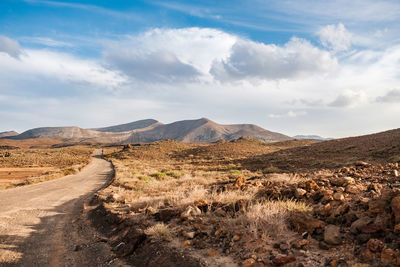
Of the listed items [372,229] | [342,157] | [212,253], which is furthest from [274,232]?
[342,157]

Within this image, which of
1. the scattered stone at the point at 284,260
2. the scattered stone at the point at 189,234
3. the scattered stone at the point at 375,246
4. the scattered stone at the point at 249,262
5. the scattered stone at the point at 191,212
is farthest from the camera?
the scattered stone at the point at 191,212

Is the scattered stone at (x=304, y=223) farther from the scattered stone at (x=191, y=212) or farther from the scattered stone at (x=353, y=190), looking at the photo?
the scattered stone at (x=191, y=212)

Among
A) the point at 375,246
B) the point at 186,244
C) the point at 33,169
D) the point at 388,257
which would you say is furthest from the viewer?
the point at 33,169

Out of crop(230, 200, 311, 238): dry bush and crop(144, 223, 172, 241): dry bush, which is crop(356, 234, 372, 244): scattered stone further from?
A: crop(144, 223, 172, 241): dry bush

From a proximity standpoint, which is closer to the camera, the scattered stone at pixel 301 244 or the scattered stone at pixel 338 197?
the scattered stone at pixel 301 244

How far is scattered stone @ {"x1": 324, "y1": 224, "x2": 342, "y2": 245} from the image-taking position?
3.96m

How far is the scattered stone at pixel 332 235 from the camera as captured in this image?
3.96 meters

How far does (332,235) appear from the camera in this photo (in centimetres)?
404

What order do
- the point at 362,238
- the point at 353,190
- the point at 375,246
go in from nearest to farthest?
the point at 375,246
the point at 362,238
the point at 353,190

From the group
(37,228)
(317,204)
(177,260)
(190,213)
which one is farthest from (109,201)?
(317,204)

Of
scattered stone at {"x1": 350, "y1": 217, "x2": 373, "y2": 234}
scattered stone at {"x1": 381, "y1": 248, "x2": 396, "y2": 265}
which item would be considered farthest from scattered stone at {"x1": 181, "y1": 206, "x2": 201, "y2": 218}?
scattered stone at {"x1": 381, "y1": 248, "x2": 396, "y2": 265}

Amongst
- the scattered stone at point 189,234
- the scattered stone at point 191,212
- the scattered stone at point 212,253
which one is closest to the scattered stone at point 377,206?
the scattered stone at point 212,253

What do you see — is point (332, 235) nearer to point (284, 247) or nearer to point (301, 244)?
point (301, 244)

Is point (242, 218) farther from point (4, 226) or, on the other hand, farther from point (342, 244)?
point (4, 226)
